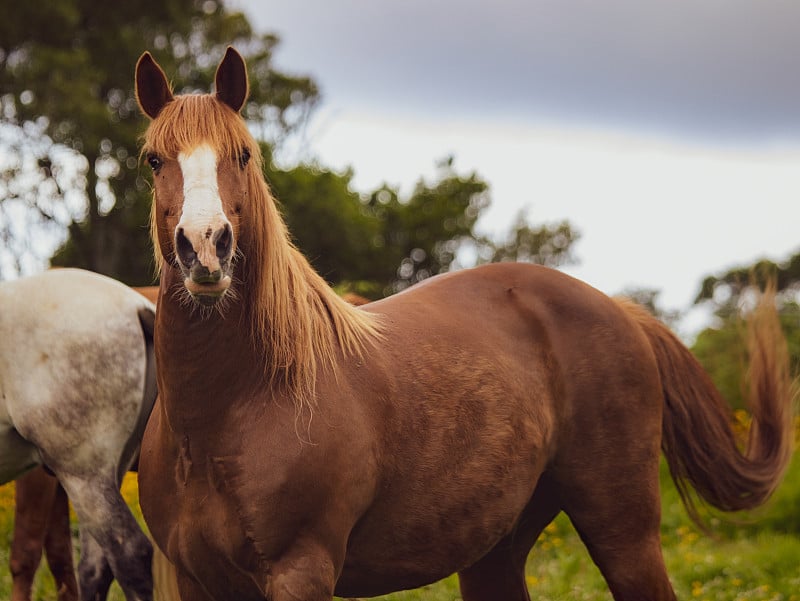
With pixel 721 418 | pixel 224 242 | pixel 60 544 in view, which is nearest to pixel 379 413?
pixel 224 242

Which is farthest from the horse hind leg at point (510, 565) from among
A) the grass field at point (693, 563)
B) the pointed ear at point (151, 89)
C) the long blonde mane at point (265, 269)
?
the pointed ear at point (151, 89)

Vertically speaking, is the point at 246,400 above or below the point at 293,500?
above

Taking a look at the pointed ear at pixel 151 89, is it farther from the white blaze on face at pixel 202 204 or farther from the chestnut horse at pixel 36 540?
the chestnut horse at pixel 36 540

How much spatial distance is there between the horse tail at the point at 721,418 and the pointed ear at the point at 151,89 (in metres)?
2.22

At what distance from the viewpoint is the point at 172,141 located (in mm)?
2859

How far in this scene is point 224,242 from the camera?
2.65 meters

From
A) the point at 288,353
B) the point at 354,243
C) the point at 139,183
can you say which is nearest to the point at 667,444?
the point at 288,353

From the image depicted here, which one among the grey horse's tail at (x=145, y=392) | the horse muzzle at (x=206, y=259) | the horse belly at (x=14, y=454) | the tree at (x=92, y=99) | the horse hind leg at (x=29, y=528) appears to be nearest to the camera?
the horse muzzle at (x=206, y=259)

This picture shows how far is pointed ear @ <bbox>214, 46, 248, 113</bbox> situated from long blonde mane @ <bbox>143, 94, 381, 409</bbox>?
49 millimetres

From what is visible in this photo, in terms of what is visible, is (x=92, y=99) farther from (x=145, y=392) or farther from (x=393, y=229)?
(x=145, y=392)

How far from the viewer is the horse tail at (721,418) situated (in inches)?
167

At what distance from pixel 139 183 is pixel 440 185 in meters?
8.41

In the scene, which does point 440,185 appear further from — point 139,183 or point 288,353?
point 288,353

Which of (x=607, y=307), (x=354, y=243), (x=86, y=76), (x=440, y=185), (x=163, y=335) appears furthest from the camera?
(x=440, y=185)
